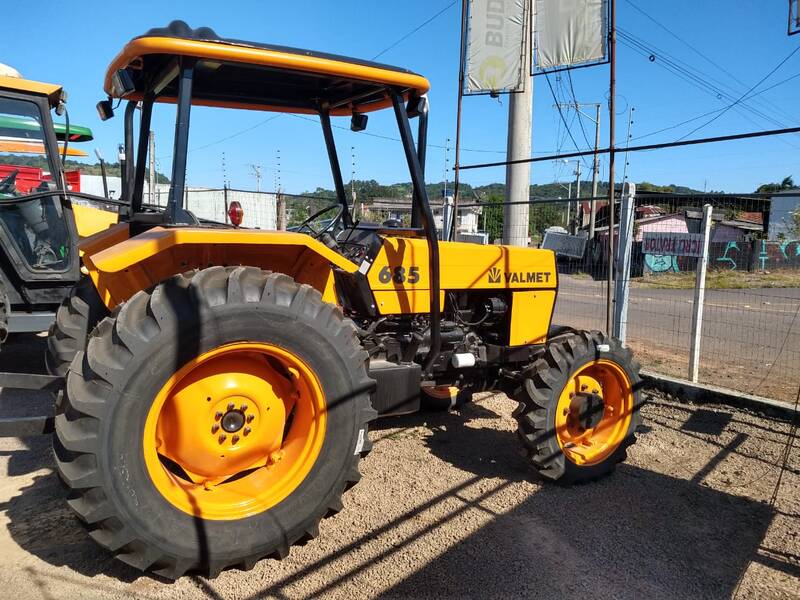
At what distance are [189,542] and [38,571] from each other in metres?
0.79

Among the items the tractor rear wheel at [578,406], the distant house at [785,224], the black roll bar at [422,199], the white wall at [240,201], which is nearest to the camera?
the black roll bar at [422,199]

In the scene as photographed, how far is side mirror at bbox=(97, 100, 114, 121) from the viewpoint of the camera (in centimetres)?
375

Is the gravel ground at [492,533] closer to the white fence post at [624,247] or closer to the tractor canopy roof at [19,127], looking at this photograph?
the white fence post at [624,247]

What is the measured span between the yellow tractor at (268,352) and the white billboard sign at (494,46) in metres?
3.57

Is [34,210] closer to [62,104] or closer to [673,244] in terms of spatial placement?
[62,104]

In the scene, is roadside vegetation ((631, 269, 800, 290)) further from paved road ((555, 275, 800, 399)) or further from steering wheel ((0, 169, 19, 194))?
steering wheel ((0, 169, 19, 194))

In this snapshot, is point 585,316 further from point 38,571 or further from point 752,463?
point 38,571

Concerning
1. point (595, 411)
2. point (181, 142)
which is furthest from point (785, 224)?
point (181, 142)

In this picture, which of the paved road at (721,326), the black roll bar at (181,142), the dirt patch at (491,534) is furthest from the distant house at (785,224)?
the black roll bar at (181,142)

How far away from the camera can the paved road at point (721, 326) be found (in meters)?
7.59

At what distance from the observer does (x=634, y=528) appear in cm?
327

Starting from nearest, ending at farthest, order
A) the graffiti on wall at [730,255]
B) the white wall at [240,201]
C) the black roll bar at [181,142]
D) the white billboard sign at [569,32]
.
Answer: the black roll bar at [181,142] < the white billboard sign at [569,32] < the white wall at [240,201] < the graffiti on wall at [730,255]

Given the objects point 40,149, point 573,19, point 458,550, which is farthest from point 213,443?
point 573,19

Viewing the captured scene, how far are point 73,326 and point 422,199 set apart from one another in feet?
7.25
